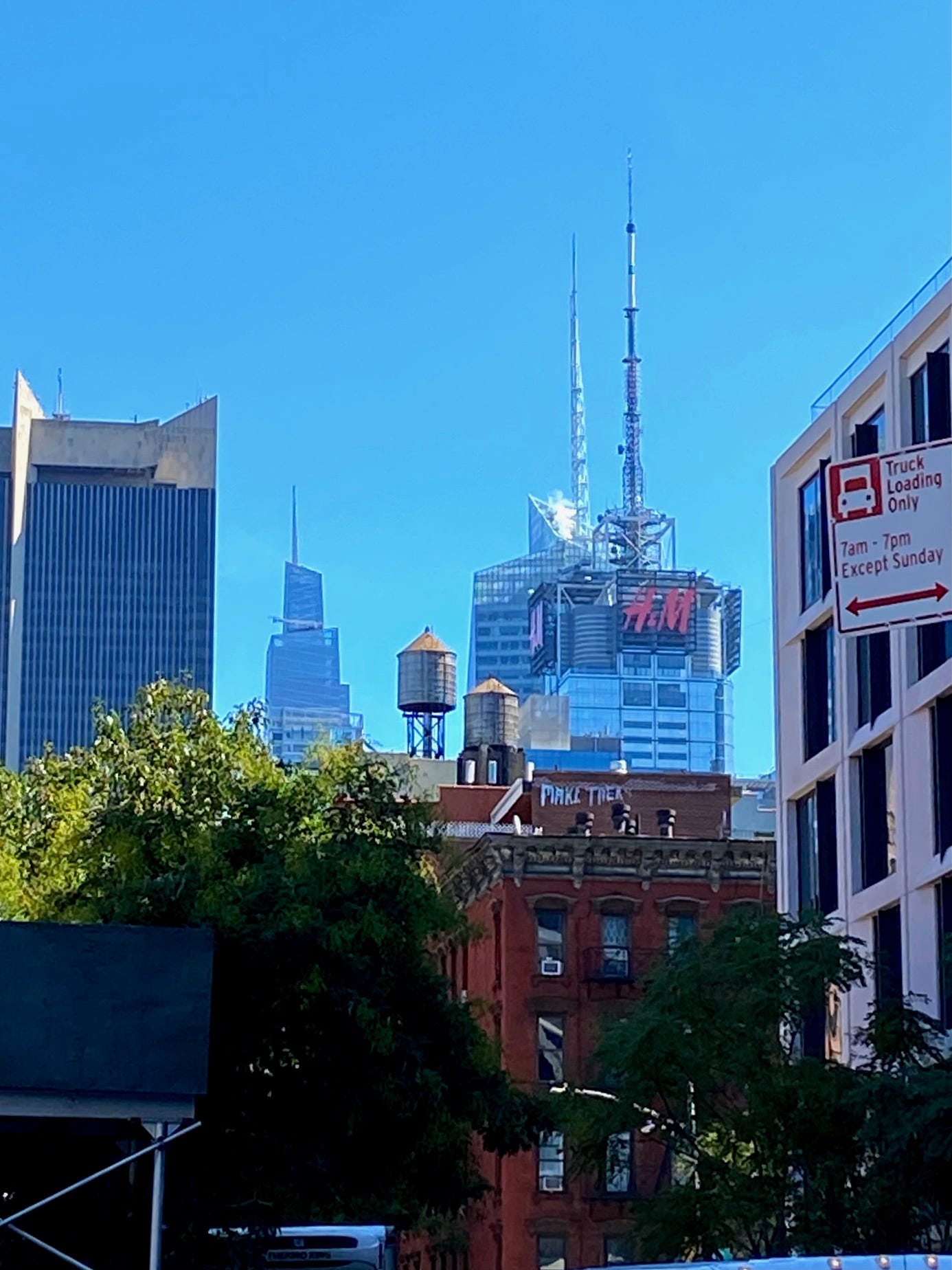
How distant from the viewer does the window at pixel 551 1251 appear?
70188mm

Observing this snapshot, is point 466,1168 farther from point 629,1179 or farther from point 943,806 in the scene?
point 629,1179

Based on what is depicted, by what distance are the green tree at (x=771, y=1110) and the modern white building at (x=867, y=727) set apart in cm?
442

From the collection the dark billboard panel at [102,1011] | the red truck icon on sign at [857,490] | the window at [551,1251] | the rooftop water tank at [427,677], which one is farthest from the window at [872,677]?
the rooftop water tank at [427,677]

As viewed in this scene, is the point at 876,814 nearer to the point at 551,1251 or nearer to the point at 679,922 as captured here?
the point at 679,922

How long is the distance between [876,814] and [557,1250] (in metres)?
27.7

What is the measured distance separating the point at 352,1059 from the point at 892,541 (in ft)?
35.0

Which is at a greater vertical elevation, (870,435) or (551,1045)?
(870,435)

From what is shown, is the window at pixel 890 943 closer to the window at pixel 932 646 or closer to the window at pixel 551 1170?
the window at pixel 932 646

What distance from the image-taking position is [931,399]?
4569cm

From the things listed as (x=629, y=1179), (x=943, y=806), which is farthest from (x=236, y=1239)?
(x=629, y=1179)

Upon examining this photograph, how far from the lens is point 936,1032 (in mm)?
34812

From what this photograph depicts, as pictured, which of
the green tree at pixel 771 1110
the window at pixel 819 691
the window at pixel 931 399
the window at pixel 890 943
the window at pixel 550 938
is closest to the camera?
the green tree at pixel 771 1110

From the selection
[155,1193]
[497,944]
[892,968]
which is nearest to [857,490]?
[892,968]

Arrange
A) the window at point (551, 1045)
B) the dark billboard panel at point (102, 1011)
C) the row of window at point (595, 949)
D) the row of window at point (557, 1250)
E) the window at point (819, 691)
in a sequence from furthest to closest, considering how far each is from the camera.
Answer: the row of window at point (595, 949) < the window at point (551, 1045) < the row of window at point (557, 1250) < the window at point (819, 691) < the dark billboard panel at point (102, 1011)
